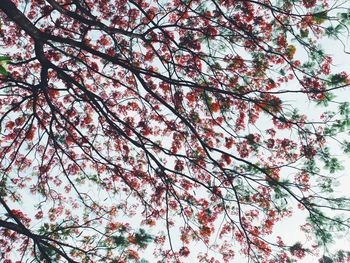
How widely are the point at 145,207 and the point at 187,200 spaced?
37.6 inches

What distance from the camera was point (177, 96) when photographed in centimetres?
674

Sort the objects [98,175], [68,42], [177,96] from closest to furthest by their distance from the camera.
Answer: [68,42]
[177,96]
[98,175]

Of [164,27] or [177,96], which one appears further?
[177,96]

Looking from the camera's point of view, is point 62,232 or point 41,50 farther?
point 62,232

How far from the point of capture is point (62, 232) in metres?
5.44

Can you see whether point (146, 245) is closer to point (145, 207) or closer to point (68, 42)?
point (145, 207)

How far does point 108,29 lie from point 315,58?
415 cm

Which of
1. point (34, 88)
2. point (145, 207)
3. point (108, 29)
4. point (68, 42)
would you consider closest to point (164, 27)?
point (108, 29)

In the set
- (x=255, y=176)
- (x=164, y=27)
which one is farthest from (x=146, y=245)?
(x=164, y=27)

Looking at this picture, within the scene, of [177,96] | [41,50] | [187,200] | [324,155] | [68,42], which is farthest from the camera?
[177,96]

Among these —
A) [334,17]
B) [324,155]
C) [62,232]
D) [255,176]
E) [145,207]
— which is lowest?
[62,232]

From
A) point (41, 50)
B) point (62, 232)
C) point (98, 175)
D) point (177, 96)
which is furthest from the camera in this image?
point (98, 175)

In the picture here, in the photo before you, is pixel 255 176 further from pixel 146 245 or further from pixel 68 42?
pixel 68 42

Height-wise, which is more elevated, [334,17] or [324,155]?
[334,17]
